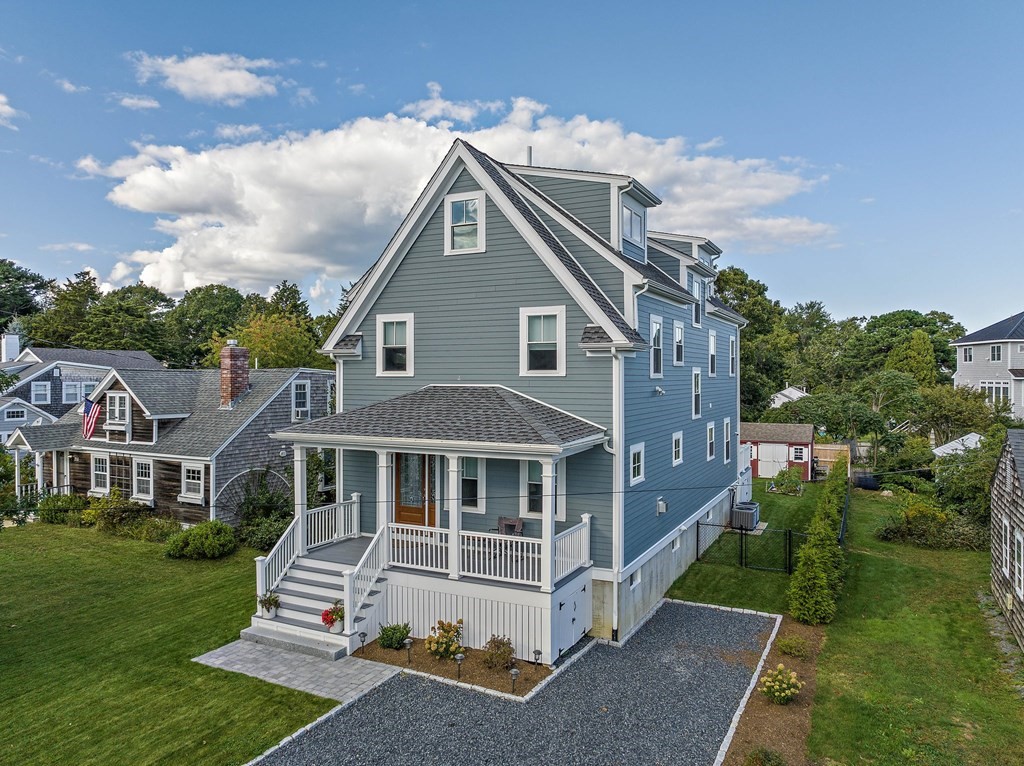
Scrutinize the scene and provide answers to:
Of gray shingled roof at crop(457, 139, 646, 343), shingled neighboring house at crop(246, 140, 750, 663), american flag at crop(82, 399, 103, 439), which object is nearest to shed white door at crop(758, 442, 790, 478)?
shingled neighboring house at crop(246, 140, 750, 663)

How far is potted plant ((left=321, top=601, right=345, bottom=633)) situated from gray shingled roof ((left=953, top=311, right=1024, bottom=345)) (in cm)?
5359

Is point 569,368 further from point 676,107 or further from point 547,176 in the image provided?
point 676,107

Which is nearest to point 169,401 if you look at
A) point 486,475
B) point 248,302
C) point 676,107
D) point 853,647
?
point 486,475

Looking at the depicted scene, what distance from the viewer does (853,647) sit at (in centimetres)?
1188

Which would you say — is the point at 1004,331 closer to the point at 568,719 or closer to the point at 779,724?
the point at 779,724

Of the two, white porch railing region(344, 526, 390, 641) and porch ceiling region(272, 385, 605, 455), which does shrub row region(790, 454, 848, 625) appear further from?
white porch railing region(344, 526, 390, 641)

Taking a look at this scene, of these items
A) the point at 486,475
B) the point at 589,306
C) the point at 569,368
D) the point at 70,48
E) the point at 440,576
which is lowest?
the point at 440,576

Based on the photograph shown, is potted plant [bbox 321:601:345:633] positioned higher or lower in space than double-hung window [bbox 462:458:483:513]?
lower

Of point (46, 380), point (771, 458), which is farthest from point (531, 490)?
point (46, 380)

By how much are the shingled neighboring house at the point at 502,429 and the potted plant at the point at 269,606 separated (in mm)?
143

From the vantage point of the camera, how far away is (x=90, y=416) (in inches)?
883

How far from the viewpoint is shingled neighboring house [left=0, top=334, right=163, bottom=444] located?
32156 mm

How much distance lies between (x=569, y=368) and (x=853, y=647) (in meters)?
8.32

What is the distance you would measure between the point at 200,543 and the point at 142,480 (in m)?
5.90
